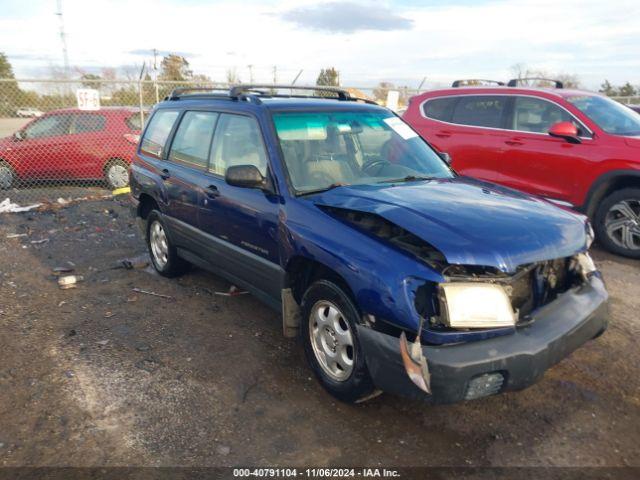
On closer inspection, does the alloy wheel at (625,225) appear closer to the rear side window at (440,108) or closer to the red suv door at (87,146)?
the rear side window at (440,108)

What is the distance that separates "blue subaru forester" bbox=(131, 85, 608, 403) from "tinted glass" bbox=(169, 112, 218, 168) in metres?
0.02

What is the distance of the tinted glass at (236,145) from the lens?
3883mm

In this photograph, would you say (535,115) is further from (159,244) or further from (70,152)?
(70,152)

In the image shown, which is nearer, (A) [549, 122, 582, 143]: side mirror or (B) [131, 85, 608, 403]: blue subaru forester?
(B) [131, 85, 608, 403]: blue subaru forester

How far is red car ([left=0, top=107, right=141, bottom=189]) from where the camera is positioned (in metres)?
10.0

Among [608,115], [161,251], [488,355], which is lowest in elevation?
[161,251]

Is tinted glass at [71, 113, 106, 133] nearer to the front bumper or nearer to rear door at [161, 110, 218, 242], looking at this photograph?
rear door at [161, 110, 218, 242]

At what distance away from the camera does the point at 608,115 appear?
6.55 metres

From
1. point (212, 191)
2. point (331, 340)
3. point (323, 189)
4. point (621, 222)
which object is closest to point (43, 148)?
point (212, 191)

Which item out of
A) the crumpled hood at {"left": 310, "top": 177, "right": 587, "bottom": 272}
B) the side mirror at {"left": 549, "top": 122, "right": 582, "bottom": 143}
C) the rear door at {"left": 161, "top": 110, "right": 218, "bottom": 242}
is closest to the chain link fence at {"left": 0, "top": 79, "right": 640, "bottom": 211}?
the rear door at {"left": 161, "top": 110, "right": 218, "bottom": 242}

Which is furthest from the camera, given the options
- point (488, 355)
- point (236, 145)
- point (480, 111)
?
point (480, 111)

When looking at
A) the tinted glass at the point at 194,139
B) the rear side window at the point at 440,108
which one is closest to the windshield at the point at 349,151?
the tinted glass at the point at 194,139

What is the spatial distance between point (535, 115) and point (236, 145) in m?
4.44

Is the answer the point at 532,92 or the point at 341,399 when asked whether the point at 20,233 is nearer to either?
the point at 341,399
